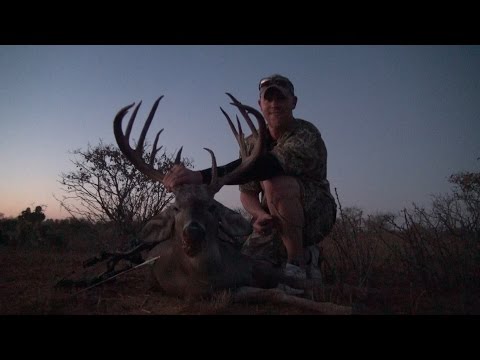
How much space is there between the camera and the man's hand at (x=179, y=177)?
156 inches

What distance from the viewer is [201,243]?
366 cm

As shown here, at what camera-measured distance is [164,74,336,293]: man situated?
443 centimetres

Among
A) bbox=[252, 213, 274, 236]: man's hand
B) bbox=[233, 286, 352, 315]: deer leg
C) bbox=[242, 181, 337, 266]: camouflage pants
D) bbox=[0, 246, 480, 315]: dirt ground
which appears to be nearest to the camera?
bbox=[233, 286, 352, 315]: deer leg

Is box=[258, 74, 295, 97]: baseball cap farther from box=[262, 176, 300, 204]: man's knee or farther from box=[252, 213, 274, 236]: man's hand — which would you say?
box=[252, 213, 274, 236]: man's hand

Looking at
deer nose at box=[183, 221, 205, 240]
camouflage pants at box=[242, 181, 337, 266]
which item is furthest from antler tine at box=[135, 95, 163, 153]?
camouflage pants at box=[242, 181, 337, 266]

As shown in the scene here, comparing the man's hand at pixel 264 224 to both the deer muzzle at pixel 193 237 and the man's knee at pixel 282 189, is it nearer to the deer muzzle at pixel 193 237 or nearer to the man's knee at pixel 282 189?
the man's knee at pixel 282 189

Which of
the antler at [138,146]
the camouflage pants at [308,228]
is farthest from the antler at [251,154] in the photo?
the camouflage pants at [308,228]

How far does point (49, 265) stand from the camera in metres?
6.06

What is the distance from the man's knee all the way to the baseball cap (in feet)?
3.35

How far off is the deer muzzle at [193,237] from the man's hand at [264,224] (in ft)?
3.35

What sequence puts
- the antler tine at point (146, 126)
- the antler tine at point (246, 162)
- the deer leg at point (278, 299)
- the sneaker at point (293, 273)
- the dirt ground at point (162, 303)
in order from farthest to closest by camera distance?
the antler tine at point (146, 126) < the antler tine at point (246, 162) < the sneaker at point (293, 273) < the dirt ground at point (162, 303) < the deer leg at point (278, 299)

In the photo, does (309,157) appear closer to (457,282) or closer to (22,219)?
(457,282)
